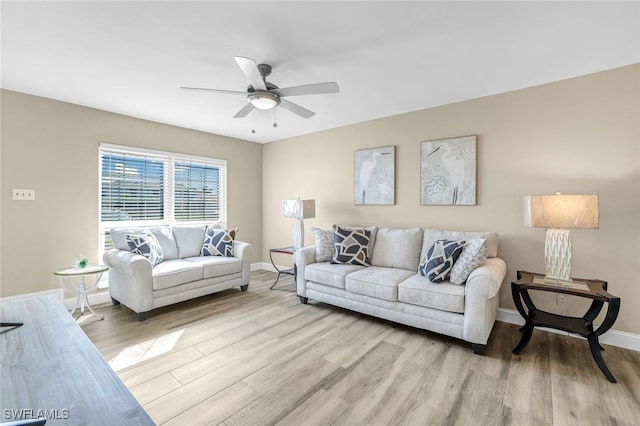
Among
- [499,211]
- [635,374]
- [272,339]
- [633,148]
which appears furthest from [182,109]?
[635,374]

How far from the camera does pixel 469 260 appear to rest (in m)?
2.67

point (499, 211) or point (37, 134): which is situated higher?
point (37, 134)

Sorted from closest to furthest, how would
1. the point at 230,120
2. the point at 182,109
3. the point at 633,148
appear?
→ the point at 633,148
the point at 182,109
the point at 230,120

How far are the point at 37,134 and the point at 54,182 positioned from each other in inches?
22.1

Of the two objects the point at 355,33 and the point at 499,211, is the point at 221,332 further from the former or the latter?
the point at 499,211

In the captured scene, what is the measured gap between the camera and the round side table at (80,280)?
309 cm

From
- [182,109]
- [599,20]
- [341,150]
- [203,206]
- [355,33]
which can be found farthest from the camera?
[203,206]

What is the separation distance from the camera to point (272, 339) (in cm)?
275

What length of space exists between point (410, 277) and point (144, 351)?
2.60 m

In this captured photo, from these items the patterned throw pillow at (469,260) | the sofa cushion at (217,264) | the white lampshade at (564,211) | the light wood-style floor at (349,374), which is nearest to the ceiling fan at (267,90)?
the patterned throw pillow at (469,260)

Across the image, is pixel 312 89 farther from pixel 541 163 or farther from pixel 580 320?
pixel 580 320

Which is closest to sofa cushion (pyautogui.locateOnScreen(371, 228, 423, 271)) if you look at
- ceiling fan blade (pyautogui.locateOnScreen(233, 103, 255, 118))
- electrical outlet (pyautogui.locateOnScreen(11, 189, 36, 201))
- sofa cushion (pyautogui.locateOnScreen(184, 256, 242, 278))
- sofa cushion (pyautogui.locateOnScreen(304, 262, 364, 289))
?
sofa cushion (pyautogui.locateOnScreen(304, 262, 364, 289))

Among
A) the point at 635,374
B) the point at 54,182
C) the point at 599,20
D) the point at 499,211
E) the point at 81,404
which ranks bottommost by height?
the point at 635,374

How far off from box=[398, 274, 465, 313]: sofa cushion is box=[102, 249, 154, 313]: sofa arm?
270cm
